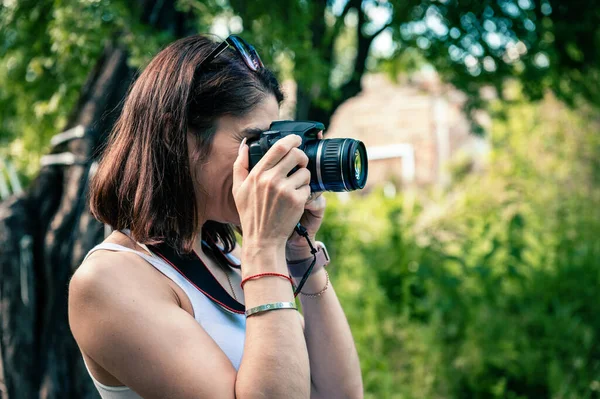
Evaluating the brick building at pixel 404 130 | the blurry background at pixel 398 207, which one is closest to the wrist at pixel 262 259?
the blurry background at pixel 398 207

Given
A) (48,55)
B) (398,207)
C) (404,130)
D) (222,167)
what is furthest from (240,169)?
(404,130)

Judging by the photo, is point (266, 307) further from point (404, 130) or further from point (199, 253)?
point (404, 130)

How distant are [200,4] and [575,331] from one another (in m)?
3.10

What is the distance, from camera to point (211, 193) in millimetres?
1327

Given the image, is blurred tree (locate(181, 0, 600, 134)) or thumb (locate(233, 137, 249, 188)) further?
blurred tree (locate(181, 0, 600, 134))

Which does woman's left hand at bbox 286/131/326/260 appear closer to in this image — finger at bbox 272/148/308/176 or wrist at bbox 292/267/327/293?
wrist at bbox 292/267/327/293

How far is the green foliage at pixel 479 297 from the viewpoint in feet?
13.2

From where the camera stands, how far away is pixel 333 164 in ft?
4.31

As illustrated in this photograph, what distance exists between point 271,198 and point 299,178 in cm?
8

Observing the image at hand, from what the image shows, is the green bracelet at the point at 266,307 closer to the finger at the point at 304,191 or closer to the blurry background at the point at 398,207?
the finger at the point at 304,191

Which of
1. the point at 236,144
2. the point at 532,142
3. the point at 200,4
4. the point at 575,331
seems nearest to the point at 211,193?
the point at 236,144

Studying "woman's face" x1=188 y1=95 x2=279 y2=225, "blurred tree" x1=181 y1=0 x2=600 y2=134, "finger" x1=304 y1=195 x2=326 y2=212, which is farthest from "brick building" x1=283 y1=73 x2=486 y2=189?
"woman's face" x1=188 y1=95 x2=279 y2=225

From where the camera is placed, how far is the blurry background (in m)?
2.81

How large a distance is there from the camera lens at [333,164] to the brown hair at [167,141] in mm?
170
